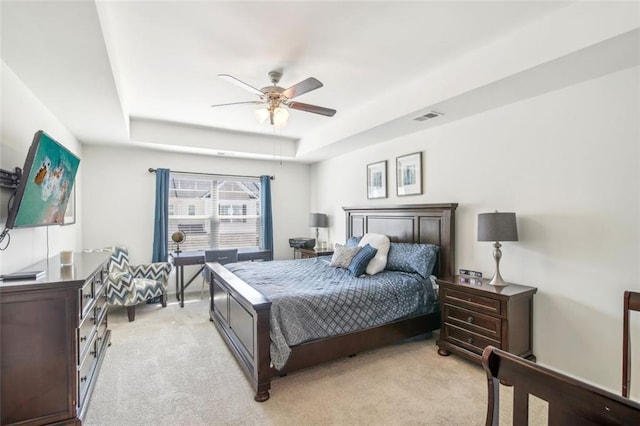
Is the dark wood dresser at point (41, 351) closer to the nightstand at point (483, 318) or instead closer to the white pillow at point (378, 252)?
the white pillow at point (378, 252)

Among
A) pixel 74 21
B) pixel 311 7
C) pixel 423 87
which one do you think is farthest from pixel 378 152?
pixel 74 21

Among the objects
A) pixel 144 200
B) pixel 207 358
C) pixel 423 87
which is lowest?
pixel 207 358

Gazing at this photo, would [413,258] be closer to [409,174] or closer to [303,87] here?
[409,174]

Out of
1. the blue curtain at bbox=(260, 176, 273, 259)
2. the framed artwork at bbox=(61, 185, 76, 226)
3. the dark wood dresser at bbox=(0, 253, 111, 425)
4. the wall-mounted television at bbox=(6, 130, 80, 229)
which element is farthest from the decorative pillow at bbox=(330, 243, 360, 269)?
the framed artwork at bbox=(61, 185, 76, 226)

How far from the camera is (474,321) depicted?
2744mm

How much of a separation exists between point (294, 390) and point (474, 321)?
65.0 inches

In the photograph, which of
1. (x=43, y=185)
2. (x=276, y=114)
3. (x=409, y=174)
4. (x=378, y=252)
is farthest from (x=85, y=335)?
(x=409, y=174)

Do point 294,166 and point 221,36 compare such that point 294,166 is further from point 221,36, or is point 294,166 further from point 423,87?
point 221,36

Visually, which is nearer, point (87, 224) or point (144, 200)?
point (87, 224)

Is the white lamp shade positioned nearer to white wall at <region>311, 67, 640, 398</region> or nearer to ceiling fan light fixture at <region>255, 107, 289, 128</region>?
white wall at <region>311, 67, 640, 398</region>

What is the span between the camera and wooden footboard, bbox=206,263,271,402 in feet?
7.59

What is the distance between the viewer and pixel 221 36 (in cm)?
232

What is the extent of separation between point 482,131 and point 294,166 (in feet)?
12.6

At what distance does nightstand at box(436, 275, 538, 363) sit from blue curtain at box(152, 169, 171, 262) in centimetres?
421
